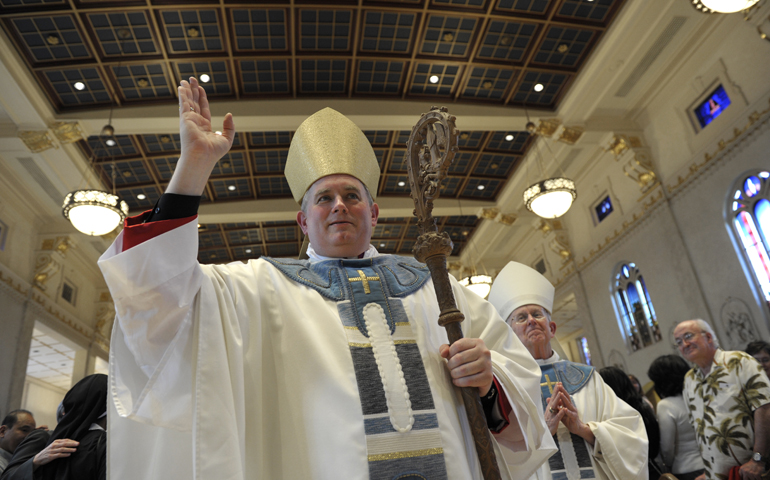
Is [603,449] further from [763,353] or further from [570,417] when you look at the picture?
[763,353]

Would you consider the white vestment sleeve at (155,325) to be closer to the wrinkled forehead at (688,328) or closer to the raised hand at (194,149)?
the raised hand at (194,149)

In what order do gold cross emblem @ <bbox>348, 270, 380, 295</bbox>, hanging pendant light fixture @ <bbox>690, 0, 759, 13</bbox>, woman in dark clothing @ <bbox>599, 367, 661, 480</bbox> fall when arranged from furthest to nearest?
1. hanging pendant light fixture @ <bbox>690, 0, 759, 13</bbox>
2. woman in dark clothing @ <bbox>599, 367, 661, 480</bbox>
3. gold cross emblem @ <bbox>348, 270, 380, 295</bbox>

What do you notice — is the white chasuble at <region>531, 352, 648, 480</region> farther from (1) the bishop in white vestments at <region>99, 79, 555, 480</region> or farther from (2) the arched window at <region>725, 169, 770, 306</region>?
(2) the arched window at <region>725, 169, 770, 306</region>

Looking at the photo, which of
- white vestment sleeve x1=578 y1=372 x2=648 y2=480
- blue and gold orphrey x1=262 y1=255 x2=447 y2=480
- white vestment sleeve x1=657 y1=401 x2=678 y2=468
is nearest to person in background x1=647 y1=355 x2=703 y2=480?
white vestment sleeve x1=657 y1=401 x2=678 y2=468

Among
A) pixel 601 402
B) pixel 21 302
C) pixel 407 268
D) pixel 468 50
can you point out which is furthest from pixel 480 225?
pixel 407 268

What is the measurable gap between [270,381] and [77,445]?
170cm

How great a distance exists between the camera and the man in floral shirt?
354 centimetres

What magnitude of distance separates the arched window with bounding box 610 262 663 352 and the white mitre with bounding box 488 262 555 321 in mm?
8273

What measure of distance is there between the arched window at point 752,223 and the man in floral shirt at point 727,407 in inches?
219

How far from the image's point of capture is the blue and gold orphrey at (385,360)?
154 centimetres

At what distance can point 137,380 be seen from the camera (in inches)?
59.5

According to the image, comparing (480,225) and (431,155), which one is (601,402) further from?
(480,225)

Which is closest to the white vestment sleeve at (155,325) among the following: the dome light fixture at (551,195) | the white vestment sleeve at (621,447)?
the white vestment sleeve at (621,447)

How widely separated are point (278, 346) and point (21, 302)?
12638mm
